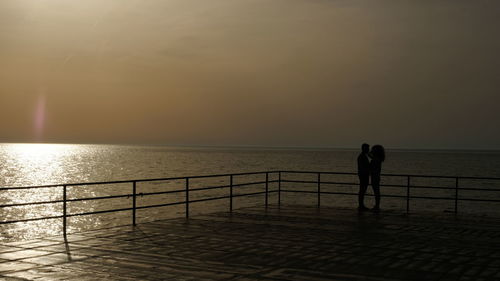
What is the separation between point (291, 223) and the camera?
13523 millimetres

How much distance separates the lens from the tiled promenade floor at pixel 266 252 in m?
8.12

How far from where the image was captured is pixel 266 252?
9781 millimetres

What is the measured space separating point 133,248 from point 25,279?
102 inches

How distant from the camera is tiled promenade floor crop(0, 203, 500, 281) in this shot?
8.12 m

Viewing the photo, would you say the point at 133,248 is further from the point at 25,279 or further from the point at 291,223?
the point at 291,223

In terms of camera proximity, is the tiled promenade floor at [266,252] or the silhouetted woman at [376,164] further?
the silhouetted woman at [376,164]

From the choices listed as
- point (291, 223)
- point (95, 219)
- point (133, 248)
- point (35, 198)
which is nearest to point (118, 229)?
point (133, 248)

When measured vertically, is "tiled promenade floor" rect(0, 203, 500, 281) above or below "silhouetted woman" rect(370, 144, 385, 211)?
below

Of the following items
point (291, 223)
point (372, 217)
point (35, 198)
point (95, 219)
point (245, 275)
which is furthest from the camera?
point (35, 198)

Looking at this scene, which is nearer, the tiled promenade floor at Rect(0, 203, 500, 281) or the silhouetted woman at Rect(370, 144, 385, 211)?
the tiled promenade floor at Rect(0, 203, 500, 281)

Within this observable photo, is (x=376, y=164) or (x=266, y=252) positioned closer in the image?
(x=266, y=252)

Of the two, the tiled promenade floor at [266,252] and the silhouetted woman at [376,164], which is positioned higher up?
the silhouetted woman at [376,164]

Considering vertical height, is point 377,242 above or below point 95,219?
above

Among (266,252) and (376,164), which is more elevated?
(376,164)
